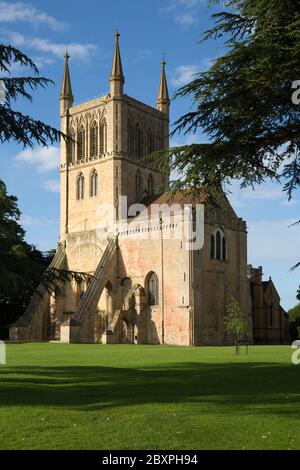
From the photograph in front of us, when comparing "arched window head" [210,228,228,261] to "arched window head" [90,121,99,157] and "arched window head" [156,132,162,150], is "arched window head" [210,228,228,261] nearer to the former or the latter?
"arched window head" [156,132,162,150]

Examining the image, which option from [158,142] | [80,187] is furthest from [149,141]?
[80,187]

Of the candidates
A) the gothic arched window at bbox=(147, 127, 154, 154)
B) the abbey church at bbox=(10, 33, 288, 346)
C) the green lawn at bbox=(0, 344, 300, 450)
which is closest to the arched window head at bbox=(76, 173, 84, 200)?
the abbey church at bbox=(10, 33, 288, 346)

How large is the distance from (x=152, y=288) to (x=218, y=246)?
6.79m

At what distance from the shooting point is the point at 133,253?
53000 mm

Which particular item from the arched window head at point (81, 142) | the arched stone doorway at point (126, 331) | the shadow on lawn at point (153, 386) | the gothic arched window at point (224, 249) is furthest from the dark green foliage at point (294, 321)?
the shadow on lawn at point (153, 386)

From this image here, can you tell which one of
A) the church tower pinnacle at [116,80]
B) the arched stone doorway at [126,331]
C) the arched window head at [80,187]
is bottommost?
the arched stone doorway at [126,331]

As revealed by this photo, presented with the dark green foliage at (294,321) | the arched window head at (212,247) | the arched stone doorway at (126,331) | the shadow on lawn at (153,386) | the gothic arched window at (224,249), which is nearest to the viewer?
the shadow on lawn at (153,386)

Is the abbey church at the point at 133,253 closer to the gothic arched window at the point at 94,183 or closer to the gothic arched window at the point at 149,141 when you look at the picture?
the gothic arched window at the point at 94,183

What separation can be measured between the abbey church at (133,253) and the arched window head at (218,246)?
88 mm

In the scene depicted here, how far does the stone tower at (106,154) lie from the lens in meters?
58.3

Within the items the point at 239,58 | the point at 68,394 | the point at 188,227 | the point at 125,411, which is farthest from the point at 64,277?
the point at 188,227

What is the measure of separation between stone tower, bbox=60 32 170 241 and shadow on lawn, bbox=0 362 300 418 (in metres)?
39.4

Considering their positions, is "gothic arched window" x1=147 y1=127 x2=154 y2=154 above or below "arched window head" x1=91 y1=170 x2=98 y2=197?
above

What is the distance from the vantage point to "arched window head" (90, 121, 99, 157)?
199ft
